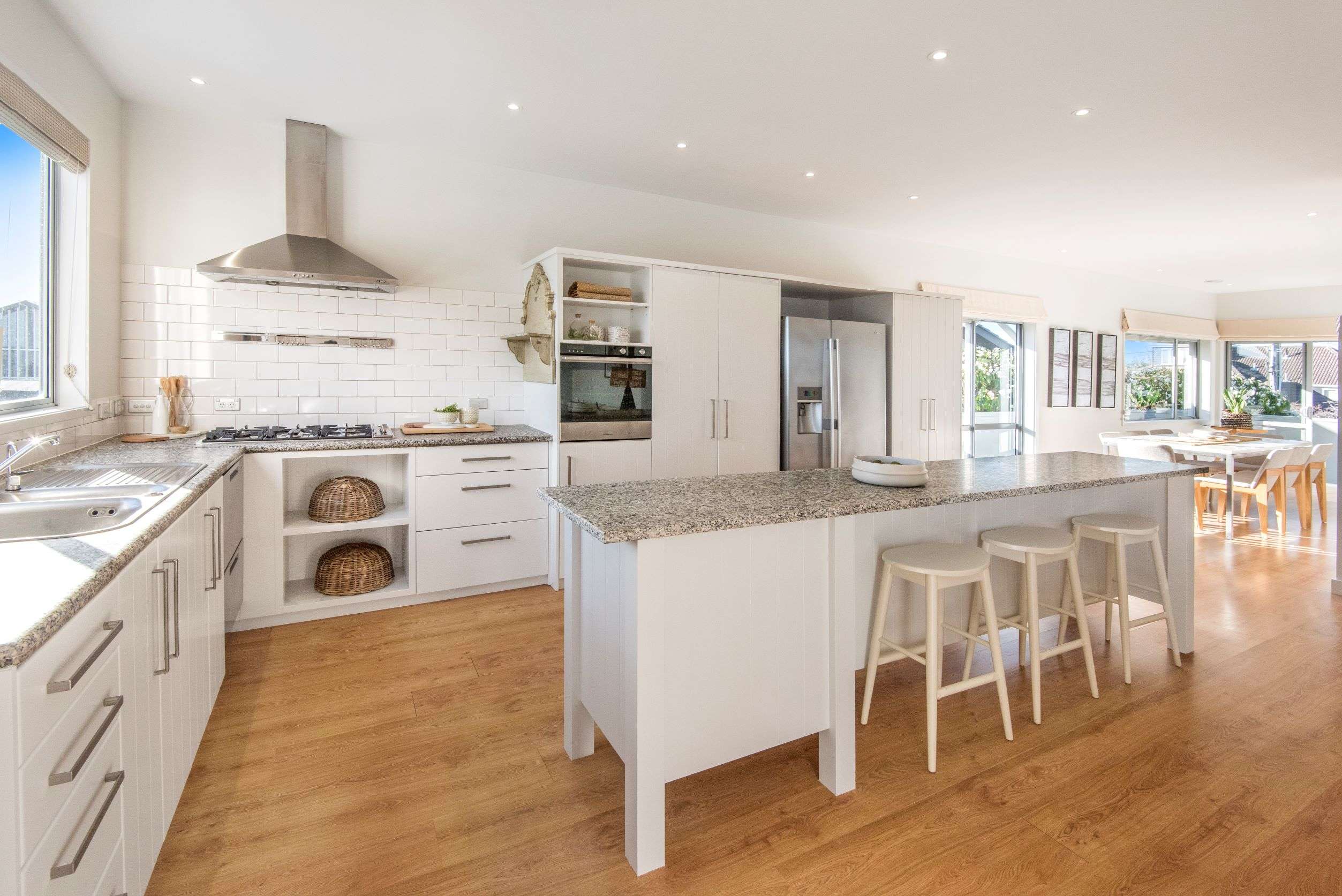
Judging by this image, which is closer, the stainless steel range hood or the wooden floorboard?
the wooden floorboard

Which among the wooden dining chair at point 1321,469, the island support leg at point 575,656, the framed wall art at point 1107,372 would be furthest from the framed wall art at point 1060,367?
the island support leg at point 575,656

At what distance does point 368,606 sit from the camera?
3.47 meters

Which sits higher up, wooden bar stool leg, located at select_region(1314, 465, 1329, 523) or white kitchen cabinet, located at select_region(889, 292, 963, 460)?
white kitchen cabinet, located at select_region(889, 292, 963, 460)

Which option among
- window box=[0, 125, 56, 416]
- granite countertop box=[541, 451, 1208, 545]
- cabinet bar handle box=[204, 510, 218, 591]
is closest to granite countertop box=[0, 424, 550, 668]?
cabinet bar handle box=[204, 510, 218, 591]

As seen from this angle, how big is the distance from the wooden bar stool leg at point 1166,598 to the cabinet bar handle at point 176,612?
339 cm

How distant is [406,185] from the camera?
152 inches

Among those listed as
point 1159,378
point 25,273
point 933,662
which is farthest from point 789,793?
point 1159,378

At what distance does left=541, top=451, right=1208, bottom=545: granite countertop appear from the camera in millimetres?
1671

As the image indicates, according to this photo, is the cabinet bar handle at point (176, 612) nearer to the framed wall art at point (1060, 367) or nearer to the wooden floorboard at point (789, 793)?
the wooden floorboard at point (789, 793)

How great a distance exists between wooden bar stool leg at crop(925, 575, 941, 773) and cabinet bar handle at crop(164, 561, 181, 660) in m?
2.10

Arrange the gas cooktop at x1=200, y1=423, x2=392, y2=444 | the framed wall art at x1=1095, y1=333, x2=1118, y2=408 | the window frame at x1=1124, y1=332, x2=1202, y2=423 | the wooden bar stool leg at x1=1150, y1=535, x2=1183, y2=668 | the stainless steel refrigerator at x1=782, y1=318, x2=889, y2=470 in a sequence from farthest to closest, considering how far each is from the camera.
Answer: the window frame at x1=1124, y1=332, x2=1202, y2=423, the framed wall art at x1=1095, y1=333, x2=1118, y2=408, the stainless steel refrigerator at x1=782, y1=318, x2=889, y2=470, the gas cooktop at x1=200, y1=423, x2=392, y2=444, the wooden bar stool leg at x1=1150, y1=535, x2=1183, y2=668

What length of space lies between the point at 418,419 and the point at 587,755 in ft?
8.30

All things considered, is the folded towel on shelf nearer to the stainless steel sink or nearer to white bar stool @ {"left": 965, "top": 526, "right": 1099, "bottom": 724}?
the stainless steel sink

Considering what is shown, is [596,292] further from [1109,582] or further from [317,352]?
[1109,582]
